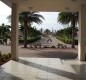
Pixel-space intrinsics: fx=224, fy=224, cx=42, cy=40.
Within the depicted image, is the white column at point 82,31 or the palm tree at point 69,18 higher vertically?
the palm tree at point 69,18

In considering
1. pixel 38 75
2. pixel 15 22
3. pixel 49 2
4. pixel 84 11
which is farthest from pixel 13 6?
pixel 38 75

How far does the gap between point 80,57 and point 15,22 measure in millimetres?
4426

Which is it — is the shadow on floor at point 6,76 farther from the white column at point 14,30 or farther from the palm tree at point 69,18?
the palm tree at point 69,18

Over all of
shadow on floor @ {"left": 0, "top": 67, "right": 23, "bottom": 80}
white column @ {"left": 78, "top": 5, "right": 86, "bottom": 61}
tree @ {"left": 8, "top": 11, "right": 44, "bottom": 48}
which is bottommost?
shadow on floor @ {"left": 0, "top": 67, "right": 23, "bottom": 80}

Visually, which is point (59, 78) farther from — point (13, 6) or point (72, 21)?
point (72, 21)

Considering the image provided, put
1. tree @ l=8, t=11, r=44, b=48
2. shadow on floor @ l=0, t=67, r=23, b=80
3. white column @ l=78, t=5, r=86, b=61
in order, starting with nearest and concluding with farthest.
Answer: shadow on floor @ l=0, t=67, r=23, b=80, white column @ l=78, t=5, r=86, b=61, tree @ l=8, t=11, r=44, b=48

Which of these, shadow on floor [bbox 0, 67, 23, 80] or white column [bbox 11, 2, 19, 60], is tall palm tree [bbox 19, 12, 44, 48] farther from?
shadow on floor [bbox 0, 67, 23, 80]

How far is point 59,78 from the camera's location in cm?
781

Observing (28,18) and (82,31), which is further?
(28,18)

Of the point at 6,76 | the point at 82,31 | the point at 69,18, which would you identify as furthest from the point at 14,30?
the point at 69,18

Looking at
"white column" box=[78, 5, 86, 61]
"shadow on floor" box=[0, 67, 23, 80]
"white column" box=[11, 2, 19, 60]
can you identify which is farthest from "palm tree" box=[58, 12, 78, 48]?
"shadow on floor" box=[0, 67, 23, 80]

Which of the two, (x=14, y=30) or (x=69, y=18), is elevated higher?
(x=69, y=18)

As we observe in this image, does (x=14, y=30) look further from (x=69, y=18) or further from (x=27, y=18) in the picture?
(x=69, y=18)

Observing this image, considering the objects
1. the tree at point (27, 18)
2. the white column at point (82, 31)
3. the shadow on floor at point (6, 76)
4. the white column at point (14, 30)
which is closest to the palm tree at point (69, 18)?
the tree at point (27, 18)
